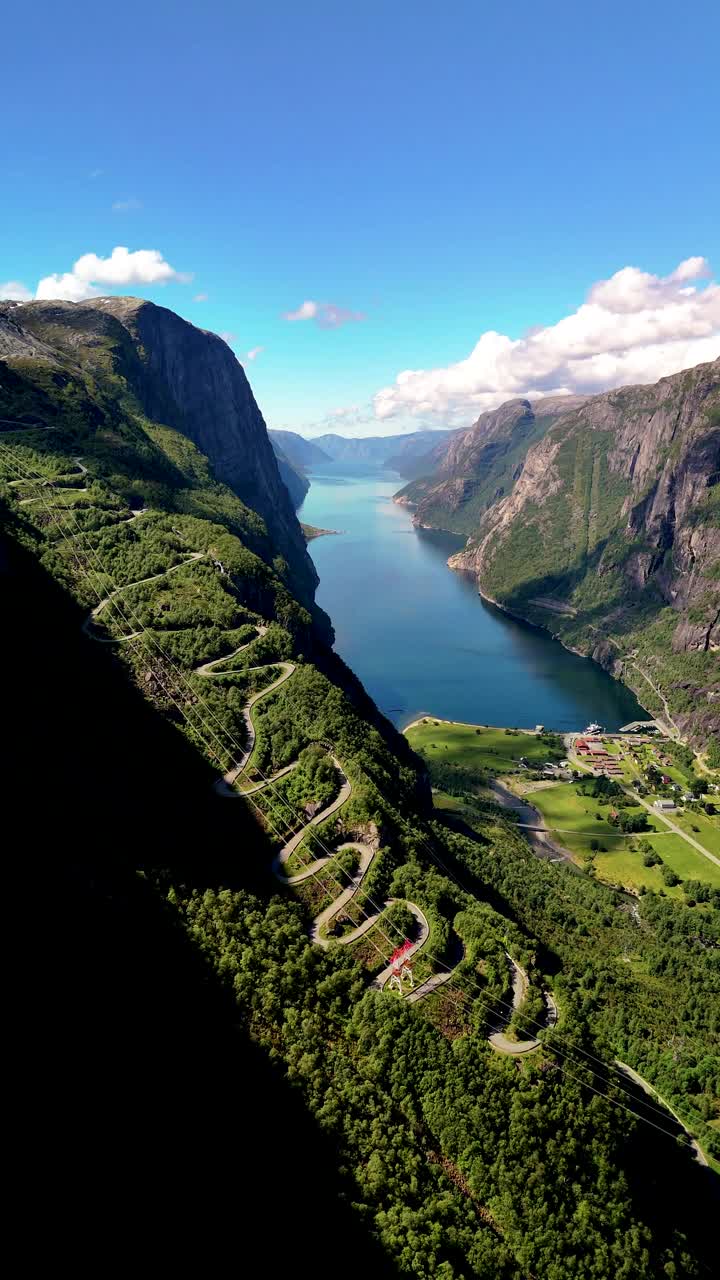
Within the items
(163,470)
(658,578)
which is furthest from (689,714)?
(163,470)

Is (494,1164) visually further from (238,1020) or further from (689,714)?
(689,714)

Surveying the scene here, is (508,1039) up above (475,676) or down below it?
above

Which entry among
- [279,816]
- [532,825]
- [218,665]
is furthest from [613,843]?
[279,816]

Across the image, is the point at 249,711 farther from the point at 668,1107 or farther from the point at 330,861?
the point at 668,1107

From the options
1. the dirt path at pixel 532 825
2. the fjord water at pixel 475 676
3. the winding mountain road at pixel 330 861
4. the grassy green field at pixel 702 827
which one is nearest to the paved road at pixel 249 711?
the winding mountain road at pixel 330 861

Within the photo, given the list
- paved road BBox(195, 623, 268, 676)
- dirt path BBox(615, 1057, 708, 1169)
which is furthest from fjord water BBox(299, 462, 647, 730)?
dirt path BBox(615, 1057, 708, 1169)

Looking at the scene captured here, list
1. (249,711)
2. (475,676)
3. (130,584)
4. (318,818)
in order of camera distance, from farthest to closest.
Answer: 1. (475,676)
2. (130,584)
3. (249,711)
4. (318,818)
